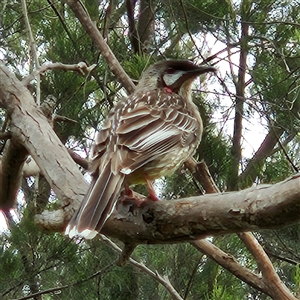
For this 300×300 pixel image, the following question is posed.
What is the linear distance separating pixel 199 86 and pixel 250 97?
39 cm

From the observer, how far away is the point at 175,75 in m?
2.74

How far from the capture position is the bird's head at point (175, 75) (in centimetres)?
272

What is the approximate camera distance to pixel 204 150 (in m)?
3.45

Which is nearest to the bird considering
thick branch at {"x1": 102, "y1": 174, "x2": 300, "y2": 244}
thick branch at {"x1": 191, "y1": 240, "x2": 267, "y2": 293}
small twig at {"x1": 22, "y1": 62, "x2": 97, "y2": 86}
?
thick branch at {"x1": 102, "y1": 174, "x2": 300, "y2": 244}

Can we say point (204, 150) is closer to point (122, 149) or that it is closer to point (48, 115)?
point (48, 115)

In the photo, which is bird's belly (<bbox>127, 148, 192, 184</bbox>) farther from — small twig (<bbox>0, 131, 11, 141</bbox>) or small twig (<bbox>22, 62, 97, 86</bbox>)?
small twig (<bbox>22, 62, 97, 86</bbox>)

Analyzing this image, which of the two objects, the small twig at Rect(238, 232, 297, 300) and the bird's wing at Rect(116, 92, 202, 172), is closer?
the bird's wing at Rect(116, 92, 202, 172)

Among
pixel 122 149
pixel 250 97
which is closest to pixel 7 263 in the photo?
pixel 122 149

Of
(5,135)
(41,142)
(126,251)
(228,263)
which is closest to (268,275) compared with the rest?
(228,263)

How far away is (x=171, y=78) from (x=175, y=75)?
0.03m

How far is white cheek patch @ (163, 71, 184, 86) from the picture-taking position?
8.94 feet

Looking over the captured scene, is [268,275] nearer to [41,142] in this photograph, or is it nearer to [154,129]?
[154,129]

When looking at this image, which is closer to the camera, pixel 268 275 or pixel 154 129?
pixel 154 129

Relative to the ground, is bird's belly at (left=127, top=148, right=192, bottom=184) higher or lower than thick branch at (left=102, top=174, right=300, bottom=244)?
higher
